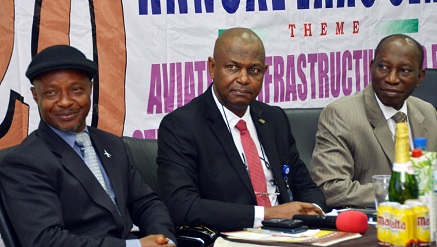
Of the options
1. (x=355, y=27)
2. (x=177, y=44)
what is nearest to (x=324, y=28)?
(x=355, y=27)

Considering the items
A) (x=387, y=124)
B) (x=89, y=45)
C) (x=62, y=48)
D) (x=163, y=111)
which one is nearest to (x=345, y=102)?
(x=387, y=124)

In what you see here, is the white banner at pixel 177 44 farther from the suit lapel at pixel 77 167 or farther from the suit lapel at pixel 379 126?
the suit lapel at pixel 77 167

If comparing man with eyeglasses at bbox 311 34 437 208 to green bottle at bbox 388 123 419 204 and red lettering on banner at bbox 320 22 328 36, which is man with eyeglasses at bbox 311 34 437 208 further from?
green bottle at bbox 388 123 419 204

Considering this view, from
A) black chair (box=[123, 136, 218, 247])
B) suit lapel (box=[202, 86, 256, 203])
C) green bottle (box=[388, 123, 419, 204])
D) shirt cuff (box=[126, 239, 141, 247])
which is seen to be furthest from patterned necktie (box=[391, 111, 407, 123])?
shirt cuff (box=[126, 239, 141, 247])

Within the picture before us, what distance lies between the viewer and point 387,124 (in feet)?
15.1

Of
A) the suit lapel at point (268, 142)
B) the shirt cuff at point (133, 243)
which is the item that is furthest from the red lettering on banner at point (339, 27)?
the shirt cuff at point (133, 243)

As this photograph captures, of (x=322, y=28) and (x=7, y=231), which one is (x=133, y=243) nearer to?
(x=7, y=231)

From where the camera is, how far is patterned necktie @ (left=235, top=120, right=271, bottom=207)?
13.3 feet

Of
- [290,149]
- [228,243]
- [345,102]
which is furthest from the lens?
[345,102]

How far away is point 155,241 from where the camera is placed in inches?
132

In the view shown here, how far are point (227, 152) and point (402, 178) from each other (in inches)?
52.9

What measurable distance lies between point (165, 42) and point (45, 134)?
1959 mm

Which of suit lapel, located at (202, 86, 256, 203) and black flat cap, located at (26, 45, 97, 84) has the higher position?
black flat cap, located at (26, 45, 97, 84)

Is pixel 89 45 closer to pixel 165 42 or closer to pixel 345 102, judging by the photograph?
pixel 165 42
